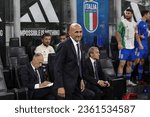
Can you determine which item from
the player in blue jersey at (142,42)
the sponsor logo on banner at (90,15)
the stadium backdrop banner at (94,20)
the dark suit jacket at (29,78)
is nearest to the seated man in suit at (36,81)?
the dark suit jacket at (29,78)

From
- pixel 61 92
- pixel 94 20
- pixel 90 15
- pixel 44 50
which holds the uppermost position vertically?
pixel 90 15

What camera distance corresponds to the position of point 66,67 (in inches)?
164

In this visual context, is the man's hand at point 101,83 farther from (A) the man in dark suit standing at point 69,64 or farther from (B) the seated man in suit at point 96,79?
(A) the man in dark suit standing at point 69,64

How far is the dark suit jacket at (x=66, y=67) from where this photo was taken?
4082 millimetres

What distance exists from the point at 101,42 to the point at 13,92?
3.91 m

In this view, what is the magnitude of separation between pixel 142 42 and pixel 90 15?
1.43 meters

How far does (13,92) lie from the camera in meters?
5.11

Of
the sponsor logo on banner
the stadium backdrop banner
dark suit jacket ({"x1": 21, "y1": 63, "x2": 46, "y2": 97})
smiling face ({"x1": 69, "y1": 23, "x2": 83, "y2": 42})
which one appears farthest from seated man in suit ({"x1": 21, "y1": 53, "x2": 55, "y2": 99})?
the sponsor logo on banner

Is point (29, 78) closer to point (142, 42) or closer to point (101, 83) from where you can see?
point (101, 83)

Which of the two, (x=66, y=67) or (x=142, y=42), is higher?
(x=142, y=42)

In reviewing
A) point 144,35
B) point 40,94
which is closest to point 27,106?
point 40,94

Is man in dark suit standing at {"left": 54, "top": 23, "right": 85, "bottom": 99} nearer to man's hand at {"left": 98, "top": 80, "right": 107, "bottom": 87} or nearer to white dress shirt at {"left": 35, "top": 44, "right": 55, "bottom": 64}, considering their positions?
man's hand at {"left": 98, "top": 80, "right": 107, "bottom": 87}

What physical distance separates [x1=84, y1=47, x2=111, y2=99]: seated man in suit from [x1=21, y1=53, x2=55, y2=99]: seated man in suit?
0.74m

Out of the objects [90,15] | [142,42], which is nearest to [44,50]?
[90,15]
